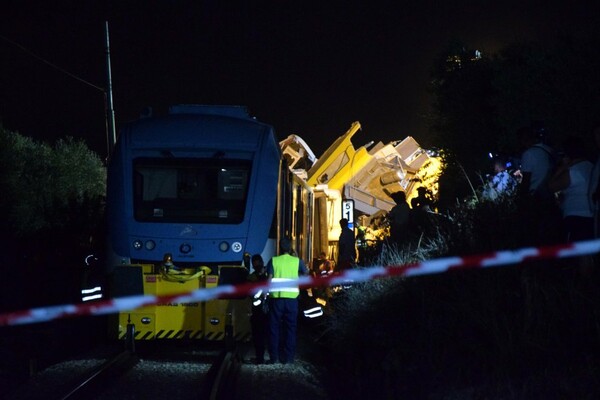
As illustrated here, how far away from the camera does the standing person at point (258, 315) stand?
13938 millimetres

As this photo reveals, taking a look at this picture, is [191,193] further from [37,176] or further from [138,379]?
[37,176]

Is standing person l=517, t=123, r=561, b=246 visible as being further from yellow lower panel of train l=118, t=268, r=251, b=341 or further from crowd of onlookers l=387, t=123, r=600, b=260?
yellow lower panel of train l=118, t=268, r=251, b=341

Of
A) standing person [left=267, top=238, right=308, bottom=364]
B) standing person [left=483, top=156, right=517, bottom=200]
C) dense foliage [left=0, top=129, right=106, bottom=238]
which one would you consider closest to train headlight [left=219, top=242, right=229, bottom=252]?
standing person [left=267, top=238, right=308, bottom=364]

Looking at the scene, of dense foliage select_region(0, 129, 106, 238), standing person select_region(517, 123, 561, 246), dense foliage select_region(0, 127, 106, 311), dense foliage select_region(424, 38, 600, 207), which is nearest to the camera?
standing person select_region(517, 123, 561, 246)

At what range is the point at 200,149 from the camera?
15.6 meters

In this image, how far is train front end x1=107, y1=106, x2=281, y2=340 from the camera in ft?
49.6

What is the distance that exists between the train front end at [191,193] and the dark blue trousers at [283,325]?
3.30 ft

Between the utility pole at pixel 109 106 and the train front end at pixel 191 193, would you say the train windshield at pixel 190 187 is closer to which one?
the train front end at pixel 191 193

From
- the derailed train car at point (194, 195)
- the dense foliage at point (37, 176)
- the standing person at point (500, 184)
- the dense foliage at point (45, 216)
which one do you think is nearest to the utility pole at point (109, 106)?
the dense foliage at point (45, 216)

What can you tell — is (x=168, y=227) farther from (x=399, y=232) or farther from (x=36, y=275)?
(x=36, y=275)

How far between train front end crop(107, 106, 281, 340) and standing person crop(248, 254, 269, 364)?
0.42 m

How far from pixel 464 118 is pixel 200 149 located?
9.43 m

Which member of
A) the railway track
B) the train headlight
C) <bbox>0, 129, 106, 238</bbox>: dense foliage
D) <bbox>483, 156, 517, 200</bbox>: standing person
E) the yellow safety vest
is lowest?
the railway track

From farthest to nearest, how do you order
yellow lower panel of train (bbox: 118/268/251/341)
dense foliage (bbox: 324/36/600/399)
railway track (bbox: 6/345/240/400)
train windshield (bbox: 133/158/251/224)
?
train windshield (bbox: 133/158/251/224) → yellow lower panel of train (bbox: 118/268/251/341) → railway track (bbox: 6/345/240/400) → dense foliage (bbox: 324/36/600/399)
